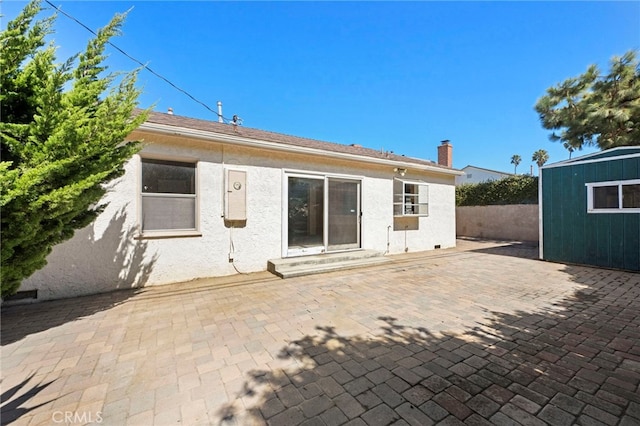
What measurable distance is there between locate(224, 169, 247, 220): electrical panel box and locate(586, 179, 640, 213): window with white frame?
9.19m

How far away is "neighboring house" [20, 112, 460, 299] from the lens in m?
4.70

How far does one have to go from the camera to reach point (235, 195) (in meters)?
5.74

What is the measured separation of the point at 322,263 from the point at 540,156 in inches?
2055

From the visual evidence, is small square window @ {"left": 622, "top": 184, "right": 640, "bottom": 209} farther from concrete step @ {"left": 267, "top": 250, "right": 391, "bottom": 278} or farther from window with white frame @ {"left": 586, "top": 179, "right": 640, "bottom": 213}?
concrete step @ {"left": 267, "top": 250, "right": 391, "bottom": 278}

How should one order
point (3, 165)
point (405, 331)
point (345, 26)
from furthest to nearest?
1. point (345, 26)
2. point (405, 331)
3. point (3, 165)

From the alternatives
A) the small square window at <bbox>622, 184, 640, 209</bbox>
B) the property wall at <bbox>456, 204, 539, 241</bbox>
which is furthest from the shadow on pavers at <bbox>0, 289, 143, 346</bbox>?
the property wall at <bbox>456, 204, 539, 241</bbox>

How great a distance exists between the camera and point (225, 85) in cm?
1009

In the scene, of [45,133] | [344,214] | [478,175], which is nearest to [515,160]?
[478,175]

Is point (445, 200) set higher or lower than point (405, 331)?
higher

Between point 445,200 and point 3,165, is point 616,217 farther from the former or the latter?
point 3,165

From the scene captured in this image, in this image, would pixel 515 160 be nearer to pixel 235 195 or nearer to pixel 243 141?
pixel 243 141

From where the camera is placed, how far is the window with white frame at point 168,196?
5086 millimetres

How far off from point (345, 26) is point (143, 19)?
5.44 meters

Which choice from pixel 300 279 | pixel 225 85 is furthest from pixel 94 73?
pixel 225 85
